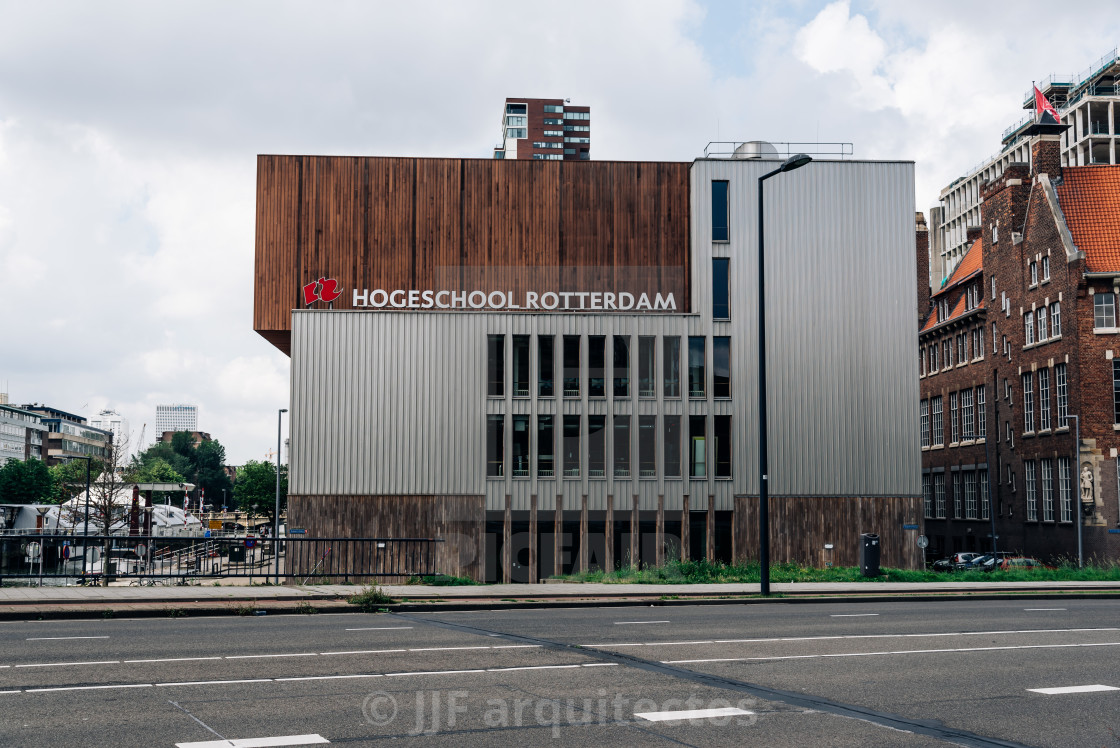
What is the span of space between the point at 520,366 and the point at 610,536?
7461 millimetres

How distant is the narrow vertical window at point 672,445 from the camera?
4122 centimetres

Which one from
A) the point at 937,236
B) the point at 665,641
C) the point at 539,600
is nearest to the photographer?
the point at 665,641

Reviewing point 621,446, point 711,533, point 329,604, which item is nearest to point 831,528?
point 711,533

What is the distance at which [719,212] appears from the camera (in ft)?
141

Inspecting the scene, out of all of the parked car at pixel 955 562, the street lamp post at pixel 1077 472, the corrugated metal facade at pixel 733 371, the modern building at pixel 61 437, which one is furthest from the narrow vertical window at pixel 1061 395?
the modern building at pixel 61 437

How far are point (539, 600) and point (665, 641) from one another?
717 cm

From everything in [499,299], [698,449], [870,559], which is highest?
[499,299]

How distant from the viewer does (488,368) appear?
135ft

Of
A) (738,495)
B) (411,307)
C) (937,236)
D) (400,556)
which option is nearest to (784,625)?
(400,556)

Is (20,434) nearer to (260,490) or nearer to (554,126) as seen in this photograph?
(260,490)

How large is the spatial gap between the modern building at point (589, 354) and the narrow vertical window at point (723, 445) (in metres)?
0.09

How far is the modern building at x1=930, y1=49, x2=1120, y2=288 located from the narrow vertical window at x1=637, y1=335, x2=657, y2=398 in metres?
75.3

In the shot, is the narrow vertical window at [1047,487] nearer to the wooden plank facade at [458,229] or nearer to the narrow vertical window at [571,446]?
the wooden plank facade at [458,229]

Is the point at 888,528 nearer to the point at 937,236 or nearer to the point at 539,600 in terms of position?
the point at 539,600
